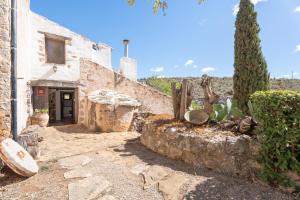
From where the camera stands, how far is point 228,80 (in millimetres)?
18438

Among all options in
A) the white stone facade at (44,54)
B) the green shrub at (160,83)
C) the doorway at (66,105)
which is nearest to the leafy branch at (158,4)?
the white stone facade at (44,54)

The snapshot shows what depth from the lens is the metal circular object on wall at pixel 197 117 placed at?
15.7 feet

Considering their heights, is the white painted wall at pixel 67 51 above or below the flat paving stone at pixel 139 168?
above

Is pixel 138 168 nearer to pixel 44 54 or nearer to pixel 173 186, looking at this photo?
pixel 173 186

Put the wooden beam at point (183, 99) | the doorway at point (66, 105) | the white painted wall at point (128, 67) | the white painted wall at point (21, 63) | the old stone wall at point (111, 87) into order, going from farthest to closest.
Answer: the doorway at point (66, 105)
the white painted wall at point (128, 67)
the old stone wall at point (111, 87)
the white painted wall at point (21, 63)
the wooden beam at point (183, 99)

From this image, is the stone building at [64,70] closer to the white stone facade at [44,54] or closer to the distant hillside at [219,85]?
the white stone facade at [44,54]

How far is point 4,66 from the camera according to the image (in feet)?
14.6

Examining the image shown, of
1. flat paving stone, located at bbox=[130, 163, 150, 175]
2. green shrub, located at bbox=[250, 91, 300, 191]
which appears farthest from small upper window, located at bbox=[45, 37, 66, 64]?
green shrub, located at bbox=[250, 91, 300, 191]

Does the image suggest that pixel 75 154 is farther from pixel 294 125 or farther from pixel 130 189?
pixel 294 125

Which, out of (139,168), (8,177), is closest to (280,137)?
(139,168)

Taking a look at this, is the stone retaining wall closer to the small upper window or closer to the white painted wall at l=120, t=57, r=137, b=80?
the small upper window

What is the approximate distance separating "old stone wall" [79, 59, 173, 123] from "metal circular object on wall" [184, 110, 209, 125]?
20.6 ft

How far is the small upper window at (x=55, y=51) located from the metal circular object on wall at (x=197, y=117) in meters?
7.60

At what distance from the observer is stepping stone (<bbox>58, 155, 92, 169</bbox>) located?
4.17 meters
